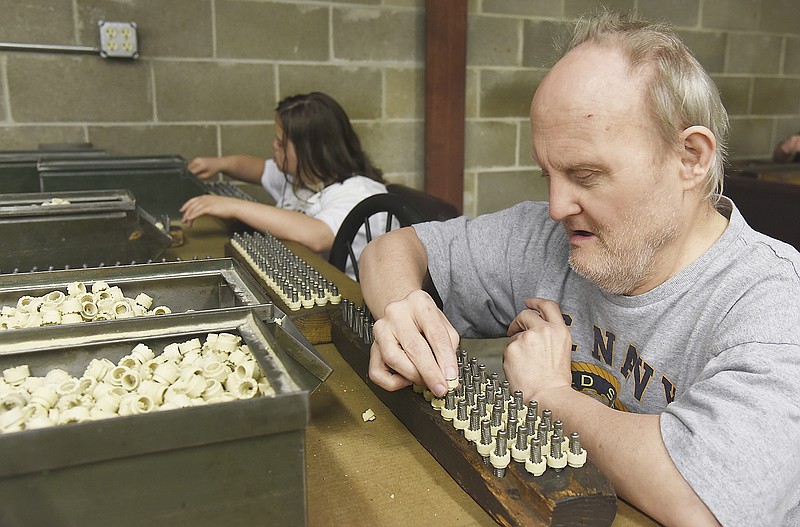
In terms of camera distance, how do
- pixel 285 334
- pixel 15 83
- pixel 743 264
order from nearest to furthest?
pixel 285 334 < pixel 743 264 < pixel 15 83

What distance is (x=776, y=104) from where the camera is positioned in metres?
4.26

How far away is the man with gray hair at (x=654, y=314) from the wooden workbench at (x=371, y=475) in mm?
72

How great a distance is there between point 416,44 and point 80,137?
162cm

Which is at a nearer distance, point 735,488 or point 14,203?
point 735,488

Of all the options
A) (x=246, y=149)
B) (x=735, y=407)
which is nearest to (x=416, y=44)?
(x=246, y=149)

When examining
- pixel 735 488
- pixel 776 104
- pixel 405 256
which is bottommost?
→ pixel 735 488

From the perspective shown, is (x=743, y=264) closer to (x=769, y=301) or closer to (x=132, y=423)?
(x=769, y=301)

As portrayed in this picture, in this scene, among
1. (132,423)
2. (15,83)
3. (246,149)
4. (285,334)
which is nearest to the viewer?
(132,423)

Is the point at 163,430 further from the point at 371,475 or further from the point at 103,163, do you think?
the point at 103,163

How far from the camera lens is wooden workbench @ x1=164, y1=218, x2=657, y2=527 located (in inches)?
29.1

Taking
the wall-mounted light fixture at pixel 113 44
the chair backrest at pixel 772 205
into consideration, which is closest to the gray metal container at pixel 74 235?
the wall-mounted light fixture at pixel 113 44

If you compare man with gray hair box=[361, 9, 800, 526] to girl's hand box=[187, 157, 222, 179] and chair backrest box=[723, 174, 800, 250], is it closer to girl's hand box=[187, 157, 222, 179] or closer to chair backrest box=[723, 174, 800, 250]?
chair backrest box=[723, 174, 800, 250]

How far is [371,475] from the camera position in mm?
816

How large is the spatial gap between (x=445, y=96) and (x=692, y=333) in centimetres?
265
